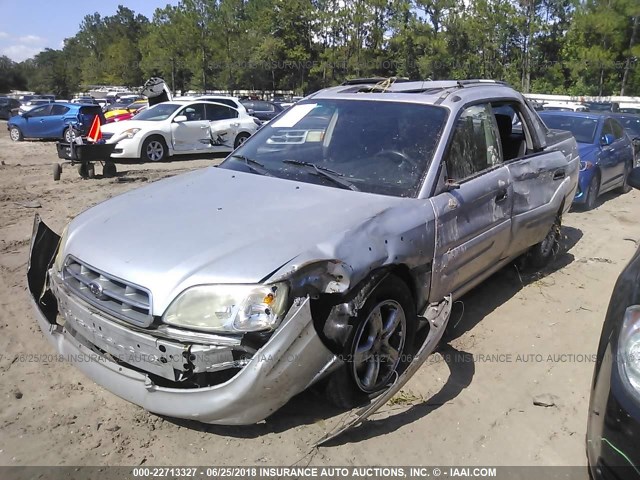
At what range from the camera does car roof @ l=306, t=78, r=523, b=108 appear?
3.86 meters

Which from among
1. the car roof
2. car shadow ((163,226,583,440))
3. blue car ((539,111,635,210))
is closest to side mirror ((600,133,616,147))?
blue car ((539,111,635,210))

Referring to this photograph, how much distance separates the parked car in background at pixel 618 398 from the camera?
189 cm

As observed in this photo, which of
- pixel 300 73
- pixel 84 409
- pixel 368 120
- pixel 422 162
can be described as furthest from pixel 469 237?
pixel 300 73

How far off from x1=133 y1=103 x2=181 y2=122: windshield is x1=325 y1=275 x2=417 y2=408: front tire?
1112cm

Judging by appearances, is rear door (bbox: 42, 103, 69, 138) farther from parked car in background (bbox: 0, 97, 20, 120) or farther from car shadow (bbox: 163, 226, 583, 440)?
car shadow (bbox: 163, 226, 583, 440)

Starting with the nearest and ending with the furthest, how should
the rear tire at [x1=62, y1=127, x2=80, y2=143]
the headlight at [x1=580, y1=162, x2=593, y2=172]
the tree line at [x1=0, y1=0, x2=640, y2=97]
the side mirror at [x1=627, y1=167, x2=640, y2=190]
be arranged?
Result: the side mirror at [x1=627, y1=167, x2=640, y2=190] < the headlight at [x1=580, y1=162, x2=593, y2=172] < the rear tire at [x1=62, y1=127, x2=80, y2=143] < the tree line at [x1=0, y1=0, x2=640, y2=97]

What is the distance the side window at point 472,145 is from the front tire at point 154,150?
9903 mm

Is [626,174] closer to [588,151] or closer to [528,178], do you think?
[588,151]

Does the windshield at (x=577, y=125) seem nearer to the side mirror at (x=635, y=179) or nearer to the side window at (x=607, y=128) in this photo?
the side window at (x=607, y=128)

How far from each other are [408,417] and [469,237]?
51.2 inches

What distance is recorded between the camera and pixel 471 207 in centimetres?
364

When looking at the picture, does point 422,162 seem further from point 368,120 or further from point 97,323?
point 97,323

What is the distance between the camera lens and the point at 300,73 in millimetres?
53594

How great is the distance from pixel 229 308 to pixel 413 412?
4.33ft
